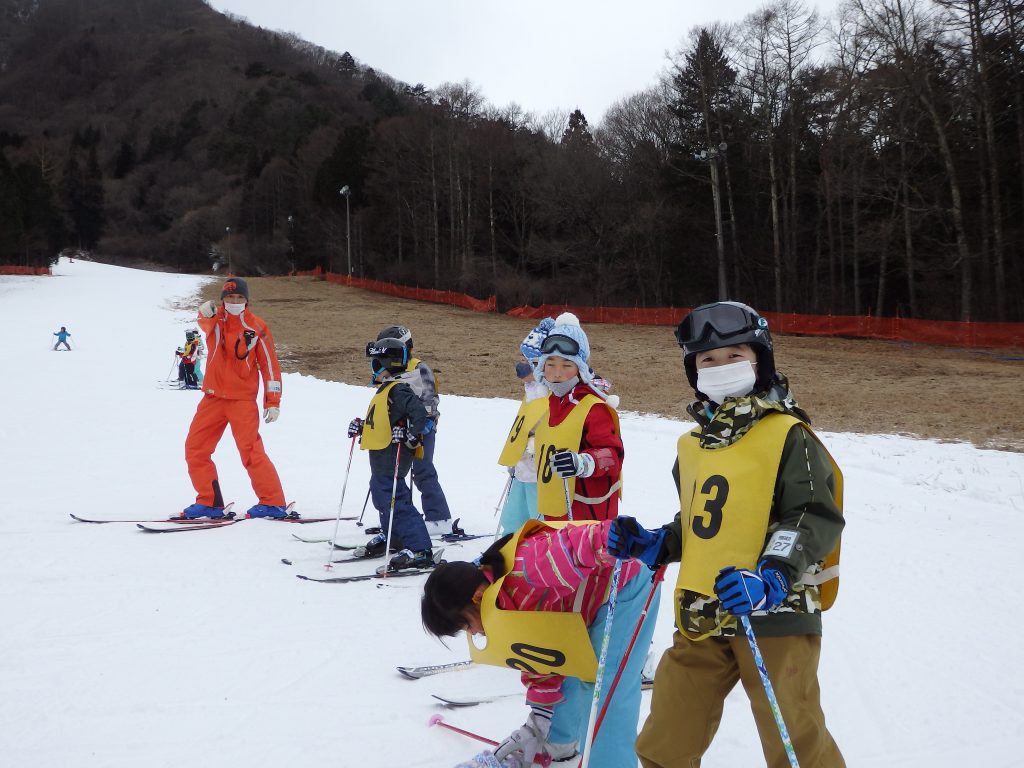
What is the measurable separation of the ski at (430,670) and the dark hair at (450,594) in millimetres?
1193

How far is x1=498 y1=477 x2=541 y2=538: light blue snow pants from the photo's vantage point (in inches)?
189

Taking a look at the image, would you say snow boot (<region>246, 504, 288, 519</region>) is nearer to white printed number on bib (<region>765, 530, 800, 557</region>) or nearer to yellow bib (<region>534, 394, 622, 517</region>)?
yellow bib (<region>534, 394, 622, 517</region>)

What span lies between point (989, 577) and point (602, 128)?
139ft

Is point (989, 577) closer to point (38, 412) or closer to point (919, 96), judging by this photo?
point (38, 412)

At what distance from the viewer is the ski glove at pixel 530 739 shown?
112 inches

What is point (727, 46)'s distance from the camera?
32312mm

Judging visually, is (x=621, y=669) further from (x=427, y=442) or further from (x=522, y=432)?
(x=427, y=442)

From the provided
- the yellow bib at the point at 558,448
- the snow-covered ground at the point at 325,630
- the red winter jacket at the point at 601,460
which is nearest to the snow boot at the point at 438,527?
the snow-covered ground at the point at 325,630

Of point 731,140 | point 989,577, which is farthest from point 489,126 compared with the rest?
point 989,577

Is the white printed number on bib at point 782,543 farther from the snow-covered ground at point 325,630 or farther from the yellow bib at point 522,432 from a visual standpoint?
the yellow bib at point 522,432

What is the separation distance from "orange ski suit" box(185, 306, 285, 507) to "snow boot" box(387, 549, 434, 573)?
1877mm

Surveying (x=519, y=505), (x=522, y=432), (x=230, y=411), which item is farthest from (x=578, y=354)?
(x=230, y=411)

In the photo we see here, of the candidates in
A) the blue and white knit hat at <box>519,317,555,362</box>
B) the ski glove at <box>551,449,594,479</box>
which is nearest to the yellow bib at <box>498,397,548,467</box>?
the blue and white knit hat at <box>519,317,555,362</box>

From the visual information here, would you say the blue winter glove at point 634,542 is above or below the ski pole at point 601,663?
above
